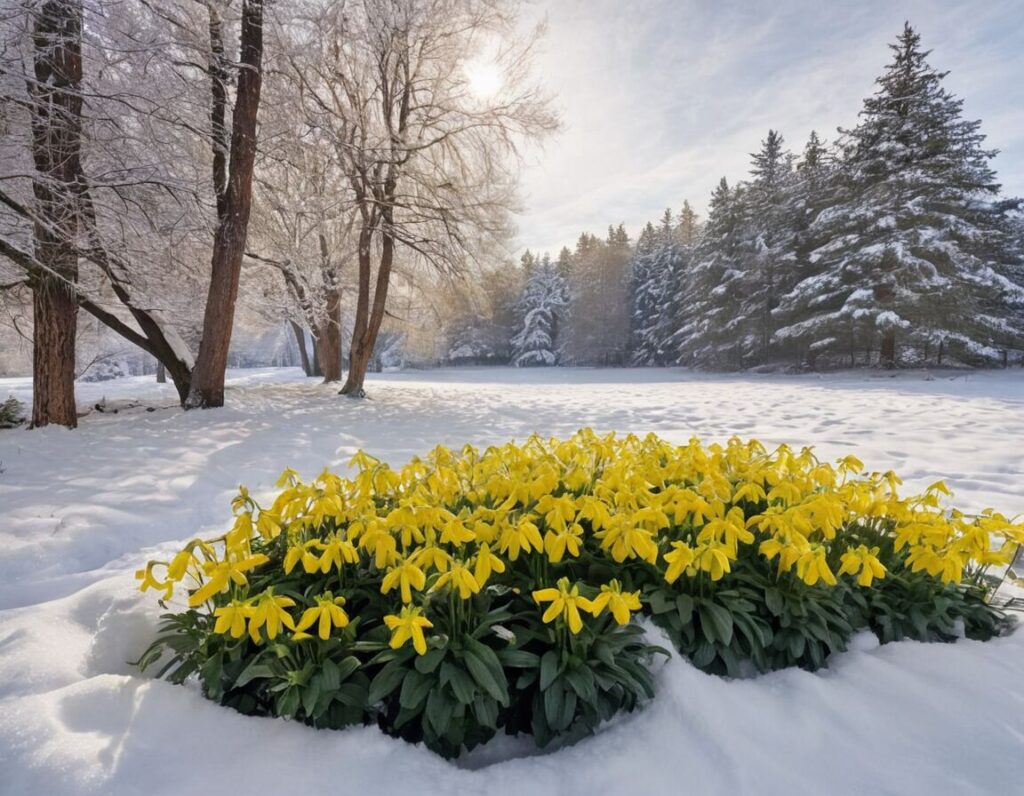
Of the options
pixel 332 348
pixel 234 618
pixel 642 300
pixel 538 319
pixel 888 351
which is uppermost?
pixel 642 300

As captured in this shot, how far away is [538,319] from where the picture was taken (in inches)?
1532

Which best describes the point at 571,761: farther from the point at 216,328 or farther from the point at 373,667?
the point at 216,328

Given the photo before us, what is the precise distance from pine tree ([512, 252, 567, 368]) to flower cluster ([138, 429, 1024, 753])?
3712 cm

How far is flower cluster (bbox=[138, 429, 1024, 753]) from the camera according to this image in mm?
1309

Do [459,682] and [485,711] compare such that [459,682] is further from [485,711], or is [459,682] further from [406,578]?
[406,578]

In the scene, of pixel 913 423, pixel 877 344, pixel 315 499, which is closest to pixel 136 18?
pixel 315 499

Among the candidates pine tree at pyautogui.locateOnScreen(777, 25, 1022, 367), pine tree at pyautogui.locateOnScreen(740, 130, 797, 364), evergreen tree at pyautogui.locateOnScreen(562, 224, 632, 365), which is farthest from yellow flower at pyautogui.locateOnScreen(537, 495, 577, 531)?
evergreen tree at pyautogui.locateOnScreen(562, 224, 632, 365)

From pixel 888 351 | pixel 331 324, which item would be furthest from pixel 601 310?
pixel 331 324

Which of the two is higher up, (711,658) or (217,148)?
(217,148)

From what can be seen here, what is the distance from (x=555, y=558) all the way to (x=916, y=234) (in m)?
19.4

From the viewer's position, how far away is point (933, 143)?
15.9 m

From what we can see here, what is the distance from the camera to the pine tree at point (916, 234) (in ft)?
49.6

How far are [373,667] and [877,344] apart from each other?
916 inches

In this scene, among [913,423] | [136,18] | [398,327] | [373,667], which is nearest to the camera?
[373,667]
